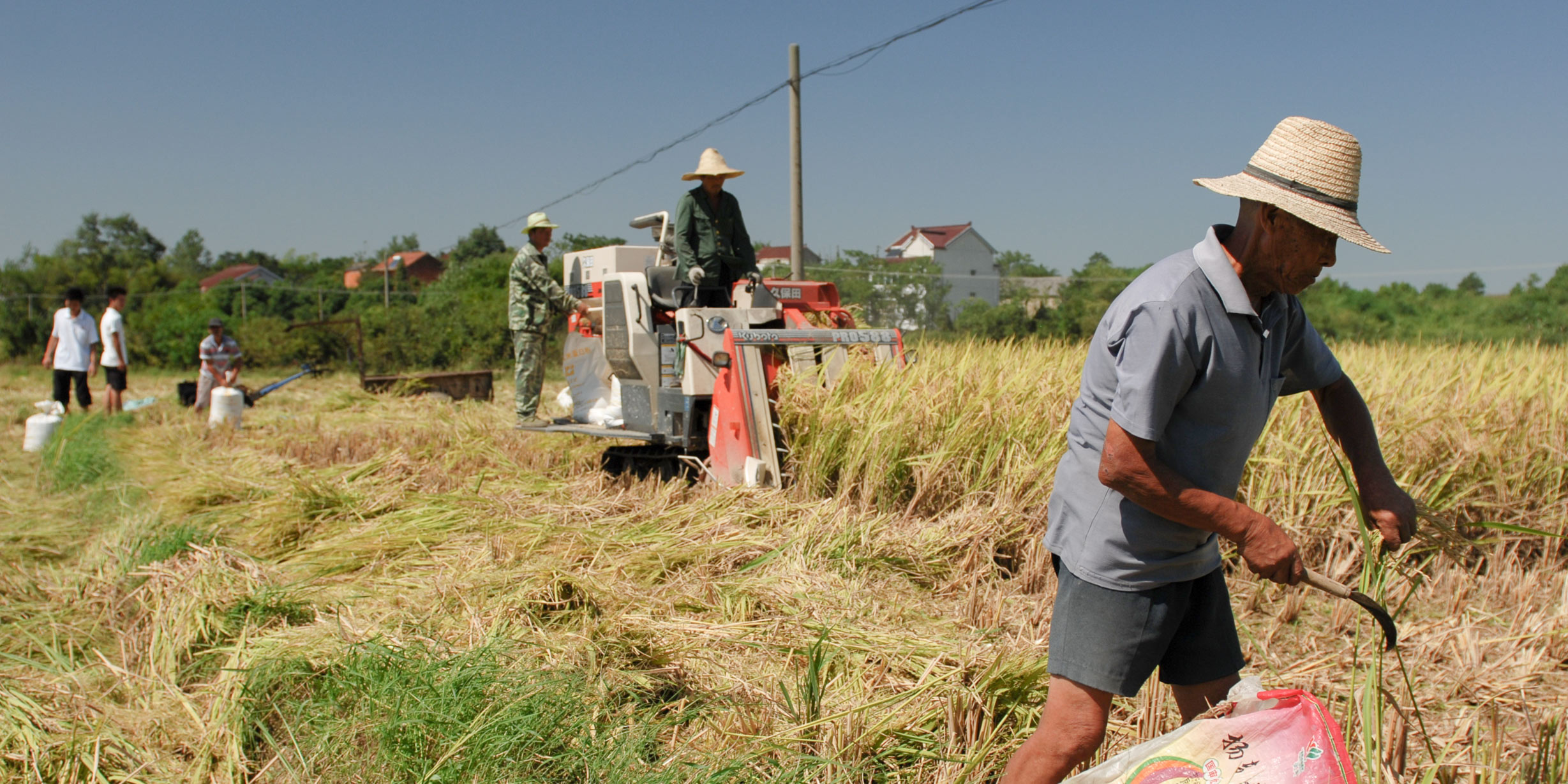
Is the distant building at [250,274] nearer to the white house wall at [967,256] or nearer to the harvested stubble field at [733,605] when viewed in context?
the white house wall at [967,256]

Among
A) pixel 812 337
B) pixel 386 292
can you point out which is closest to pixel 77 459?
pixel 812 337

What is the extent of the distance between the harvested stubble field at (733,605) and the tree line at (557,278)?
2482mm

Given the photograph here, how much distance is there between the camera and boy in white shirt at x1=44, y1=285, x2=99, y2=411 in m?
10.2

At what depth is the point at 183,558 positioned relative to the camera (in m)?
4.39

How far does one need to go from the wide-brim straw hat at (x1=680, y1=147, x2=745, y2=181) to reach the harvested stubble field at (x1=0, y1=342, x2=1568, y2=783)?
1.87 m

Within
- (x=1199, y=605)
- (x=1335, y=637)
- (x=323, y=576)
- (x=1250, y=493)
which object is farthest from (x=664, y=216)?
(x=1199, y=605)

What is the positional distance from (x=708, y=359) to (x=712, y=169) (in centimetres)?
145

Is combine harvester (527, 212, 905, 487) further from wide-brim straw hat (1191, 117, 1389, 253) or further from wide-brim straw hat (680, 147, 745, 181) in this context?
wide-brim straw hat (1191, 117, 1389, 253)

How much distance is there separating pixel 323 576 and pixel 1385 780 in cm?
404

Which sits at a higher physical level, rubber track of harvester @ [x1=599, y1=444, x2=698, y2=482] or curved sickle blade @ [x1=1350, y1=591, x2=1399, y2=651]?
curved sickle blade @ [x1=1350, y1=591, x2=1399, y2=651]

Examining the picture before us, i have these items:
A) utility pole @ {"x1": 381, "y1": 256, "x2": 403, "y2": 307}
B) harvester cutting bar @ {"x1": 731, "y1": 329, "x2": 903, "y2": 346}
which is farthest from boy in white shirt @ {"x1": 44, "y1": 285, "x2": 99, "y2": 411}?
utility pole @ {"x1": 381, "y1": 256, "x2": 403, "y2": 307}

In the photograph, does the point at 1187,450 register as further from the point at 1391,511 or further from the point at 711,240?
the point at 711,240

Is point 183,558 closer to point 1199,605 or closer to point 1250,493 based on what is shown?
point 1199,605

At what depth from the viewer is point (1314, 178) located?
1841 mm
